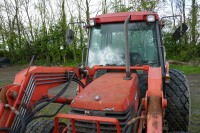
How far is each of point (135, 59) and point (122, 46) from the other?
277 millimetres

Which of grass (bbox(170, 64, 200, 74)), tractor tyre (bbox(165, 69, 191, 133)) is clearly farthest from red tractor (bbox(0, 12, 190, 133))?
grass (bbox(170, 64, 200, 74))

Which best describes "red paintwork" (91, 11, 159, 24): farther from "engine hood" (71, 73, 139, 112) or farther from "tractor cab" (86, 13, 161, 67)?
"engine hood" (71, 73, 139, 112)

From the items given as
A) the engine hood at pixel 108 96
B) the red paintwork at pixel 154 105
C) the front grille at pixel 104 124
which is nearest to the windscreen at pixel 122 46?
the engine hood at pixel 108 96

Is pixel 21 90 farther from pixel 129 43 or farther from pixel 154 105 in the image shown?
pixel 129 43

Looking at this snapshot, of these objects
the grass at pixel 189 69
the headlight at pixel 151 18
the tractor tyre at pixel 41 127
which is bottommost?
the grass at pixel 189 69

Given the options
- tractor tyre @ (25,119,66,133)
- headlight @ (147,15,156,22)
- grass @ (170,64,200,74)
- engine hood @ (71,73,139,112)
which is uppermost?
headlight @ (147,15,156,22)

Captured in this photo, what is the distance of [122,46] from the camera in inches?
160

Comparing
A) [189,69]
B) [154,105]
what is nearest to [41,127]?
[154,105]

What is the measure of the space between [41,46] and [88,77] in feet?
54.5

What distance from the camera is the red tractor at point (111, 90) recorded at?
257 cm

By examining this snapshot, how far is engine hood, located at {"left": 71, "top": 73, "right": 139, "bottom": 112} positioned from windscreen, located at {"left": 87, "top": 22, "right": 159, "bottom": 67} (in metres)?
0.91

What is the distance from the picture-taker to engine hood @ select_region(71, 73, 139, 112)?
2.59 meters

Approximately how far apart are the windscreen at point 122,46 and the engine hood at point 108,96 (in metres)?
0.91

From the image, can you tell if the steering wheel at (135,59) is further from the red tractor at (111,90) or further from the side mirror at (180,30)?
the side mirror at (180,30)
